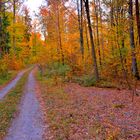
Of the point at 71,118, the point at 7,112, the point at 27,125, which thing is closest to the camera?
→ the point at 27,125

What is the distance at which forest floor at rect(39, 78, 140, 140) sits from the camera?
8852 mm

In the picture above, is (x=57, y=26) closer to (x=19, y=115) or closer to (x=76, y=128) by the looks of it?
(x=19, y=115)

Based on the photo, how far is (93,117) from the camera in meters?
11.2

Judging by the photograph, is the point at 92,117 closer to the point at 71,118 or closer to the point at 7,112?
the point at 71,118

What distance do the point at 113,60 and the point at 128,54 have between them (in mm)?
2726

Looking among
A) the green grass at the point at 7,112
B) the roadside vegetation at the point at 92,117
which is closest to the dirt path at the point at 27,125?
the green grass at the point at 7,112

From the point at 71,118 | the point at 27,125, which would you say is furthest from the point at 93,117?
the point at 27,125

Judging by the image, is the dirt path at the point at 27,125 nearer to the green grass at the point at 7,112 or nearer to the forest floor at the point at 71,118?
the forest floor at the point at 71,118

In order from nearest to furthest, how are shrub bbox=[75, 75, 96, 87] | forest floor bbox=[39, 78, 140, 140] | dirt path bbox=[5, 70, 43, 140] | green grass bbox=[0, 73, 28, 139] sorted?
forest floor bbox=[39, 78, 140, 140]
dirt path bbox=[5, 70, 43, 140]
green grass bbox=[0, 73, 28, 139]
shrub bbox=[75, 75, 96, 87]

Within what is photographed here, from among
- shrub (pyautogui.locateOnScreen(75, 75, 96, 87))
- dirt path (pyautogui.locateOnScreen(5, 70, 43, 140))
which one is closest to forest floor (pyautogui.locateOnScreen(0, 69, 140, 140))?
dirt path (pyautogui.locateOnScreen(5, 70, 43, 140))

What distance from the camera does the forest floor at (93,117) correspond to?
29.0 ft

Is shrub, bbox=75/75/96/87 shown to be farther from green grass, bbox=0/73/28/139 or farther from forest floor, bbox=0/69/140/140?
green grass, bbox=0/73/28/139

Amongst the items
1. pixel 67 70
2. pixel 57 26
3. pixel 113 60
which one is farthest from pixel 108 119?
pixel 57 26

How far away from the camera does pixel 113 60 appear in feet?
80.2
